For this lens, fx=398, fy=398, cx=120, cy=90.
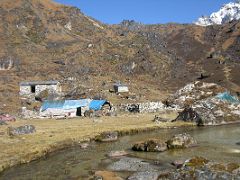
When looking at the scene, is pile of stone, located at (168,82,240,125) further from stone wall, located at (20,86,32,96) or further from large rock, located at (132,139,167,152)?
stone wall, located at (20,86,32,96)

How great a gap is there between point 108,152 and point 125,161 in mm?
7591

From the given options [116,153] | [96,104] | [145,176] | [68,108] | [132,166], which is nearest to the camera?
A: [145,176]

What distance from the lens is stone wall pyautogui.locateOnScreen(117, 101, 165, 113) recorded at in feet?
369

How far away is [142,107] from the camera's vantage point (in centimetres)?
11281

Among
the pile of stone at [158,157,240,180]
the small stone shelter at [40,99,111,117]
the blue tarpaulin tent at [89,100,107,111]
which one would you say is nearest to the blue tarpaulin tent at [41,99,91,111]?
the small stone shelter at [40,99,111,117]

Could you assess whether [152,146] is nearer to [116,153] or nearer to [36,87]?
[116,153]

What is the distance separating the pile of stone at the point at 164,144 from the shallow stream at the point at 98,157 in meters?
1.24

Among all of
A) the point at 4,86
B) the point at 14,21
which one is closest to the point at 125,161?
the point at 4,86

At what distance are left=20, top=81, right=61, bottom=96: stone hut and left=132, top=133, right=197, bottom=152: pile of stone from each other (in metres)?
80.9

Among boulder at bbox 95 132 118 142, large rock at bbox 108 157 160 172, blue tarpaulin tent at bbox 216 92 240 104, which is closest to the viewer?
large rock at bbox 108 157 160 172

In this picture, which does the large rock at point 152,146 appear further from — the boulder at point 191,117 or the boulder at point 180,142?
the boulder at point 191,117

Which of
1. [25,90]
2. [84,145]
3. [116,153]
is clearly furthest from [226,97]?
[25,90]

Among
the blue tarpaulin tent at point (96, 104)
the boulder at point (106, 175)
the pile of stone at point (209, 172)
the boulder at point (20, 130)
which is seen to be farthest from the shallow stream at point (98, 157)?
the blue tarpaulin tent at point (96, 104)

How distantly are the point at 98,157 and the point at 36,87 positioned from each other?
85927 millimetres
